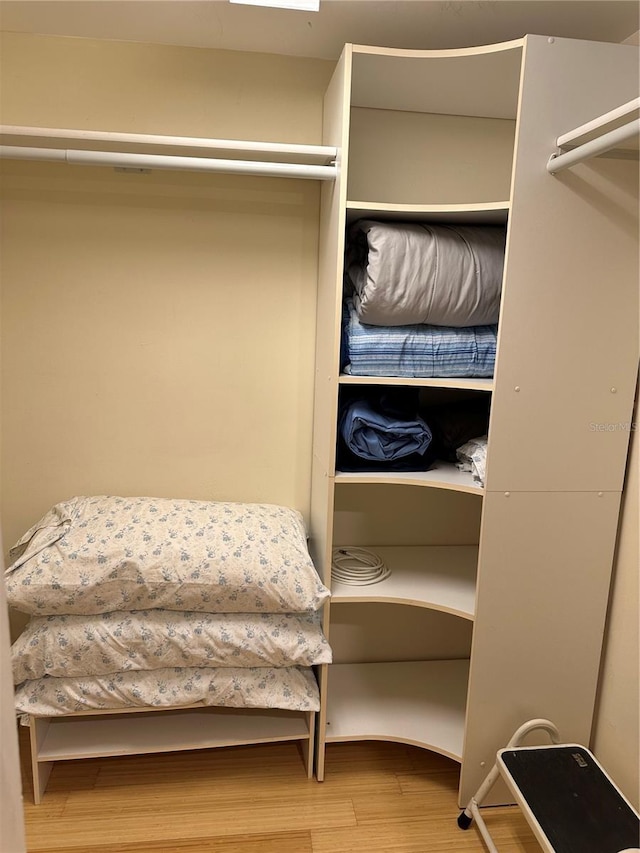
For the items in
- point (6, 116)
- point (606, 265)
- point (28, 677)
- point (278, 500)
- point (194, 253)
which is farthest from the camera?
point (278, 500)

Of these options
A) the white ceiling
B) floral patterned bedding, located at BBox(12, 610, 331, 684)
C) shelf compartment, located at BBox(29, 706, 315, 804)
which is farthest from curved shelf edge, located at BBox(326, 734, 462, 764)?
the white ceiling

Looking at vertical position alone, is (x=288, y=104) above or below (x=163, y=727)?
above

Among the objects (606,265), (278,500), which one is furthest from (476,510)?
(606,265)

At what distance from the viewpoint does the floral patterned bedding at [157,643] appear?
1771mm

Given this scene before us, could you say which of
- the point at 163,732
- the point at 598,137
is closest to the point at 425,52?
the point at 598,137

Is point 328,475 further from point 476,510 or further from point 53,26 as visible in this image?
point 53,26

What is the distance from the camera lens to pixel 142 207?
6.61 ft

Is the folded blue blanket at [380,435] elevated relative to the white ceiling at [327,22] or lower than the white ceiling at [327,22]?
lower

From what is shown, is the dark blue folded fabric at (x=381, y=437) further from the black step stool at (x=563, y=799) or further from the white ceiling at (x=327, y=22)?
the white ceiling at (x=327, y=22)

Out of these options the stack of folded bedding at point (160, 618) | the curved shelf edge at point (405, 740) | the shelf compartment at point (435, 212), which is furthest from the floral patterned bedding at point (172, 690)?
the shelf compartment at point (435, 212)

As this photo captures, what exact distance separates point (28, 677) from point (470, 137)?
2.23 meters

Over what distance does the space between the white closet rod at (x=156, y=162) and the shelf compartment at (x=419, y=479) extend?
885 millimetres

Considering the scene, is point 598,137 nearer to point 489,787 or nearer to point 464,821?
point 489,787

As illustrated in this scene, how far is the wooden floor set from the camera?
5.75 ft
